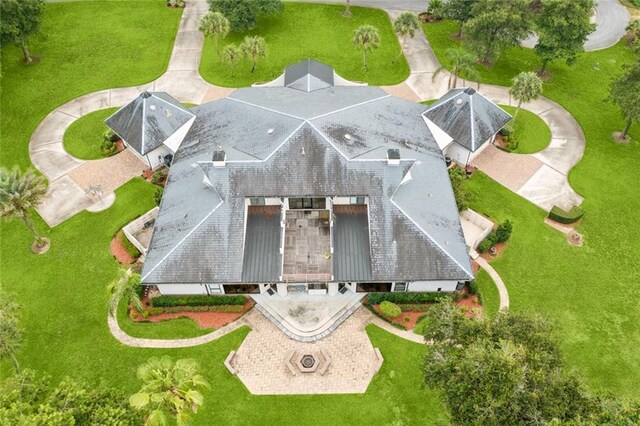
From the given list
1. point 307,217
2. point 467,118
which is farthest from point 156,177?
point 467,118

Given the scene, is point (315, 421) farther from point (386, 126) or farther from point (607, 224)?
point (607, 224)


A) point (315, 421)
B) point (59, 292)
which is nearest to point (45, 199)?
point (59, 292)

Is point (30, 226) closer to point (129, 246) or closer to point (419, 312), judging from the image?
point (129, 246)

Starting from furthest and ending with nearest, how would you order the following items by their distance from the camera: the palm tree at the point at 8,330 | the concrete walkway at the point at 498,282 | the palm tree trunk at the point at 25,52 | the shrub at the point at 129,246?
the palm tree trunk at the point at 25,52 < the shrub at the point at 129,246 < the concrete walkway at the point at 498,282 < the palm tree at the point at 8,330

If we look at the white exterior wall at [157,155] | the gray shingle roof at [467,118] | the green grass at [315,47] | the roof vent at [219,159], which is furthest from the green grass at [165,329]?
the green grass at [315,47]

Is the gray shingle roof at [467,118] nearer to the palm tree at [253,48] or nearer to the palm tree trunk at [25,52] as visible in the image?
the palm tree at [253,48]

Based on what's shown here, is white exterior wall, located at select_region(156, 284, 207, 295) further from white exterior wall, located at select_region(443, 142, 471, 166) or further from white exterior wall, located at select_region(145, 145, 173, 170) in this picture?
white exterior wall, located at select_region(443, 142, 471, 166)
